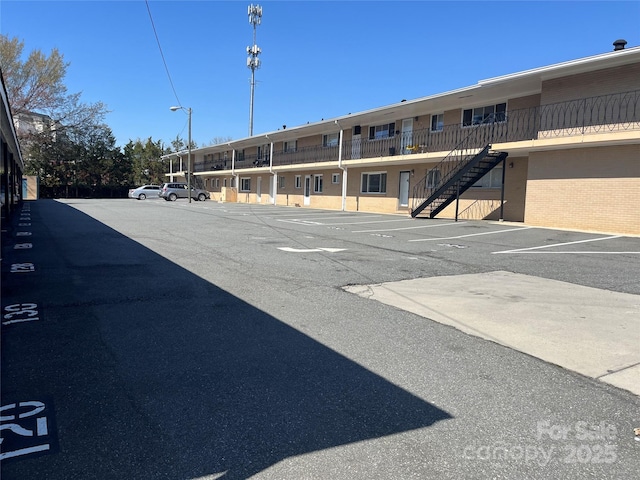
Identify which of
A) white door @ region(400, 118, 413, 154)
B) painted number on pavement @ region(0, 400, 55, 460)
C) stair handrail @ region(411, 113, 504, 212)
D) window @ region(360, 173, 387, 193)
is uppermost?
white door @ region(400, 118, 413, 154)

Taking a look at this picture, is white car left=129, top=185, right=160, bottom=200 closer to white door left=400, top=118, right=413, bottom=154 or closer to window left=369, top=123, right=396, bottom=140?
window left=369, top=123, right=396, bottom=140

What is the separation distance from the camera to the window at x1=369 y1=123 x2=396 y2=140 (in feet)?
81.7

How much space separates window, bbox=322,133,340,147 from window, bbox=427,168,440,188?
28.7 feet

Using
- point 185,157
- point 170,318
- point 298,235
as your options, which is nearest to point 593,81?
point 298,235

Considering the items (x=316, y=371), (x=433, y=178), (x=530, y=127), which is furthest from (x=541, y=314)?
(x=433, y=178)

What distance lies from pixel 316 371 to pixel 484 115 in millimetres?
19131

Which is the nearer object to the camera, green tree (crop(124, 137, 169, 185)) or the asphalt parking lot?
the asphalt parking lot

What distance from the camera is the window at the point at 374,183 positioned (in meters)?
25.4

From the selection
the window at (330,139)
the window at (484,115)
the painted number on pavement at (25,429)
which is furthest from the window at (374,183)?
the painted number on pavement at (25,429)

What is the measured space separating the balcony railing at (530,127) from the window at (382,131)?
405 millimetres

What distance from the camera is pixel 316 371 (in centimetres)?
368

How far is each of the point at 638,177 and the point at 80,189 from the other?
52.9m

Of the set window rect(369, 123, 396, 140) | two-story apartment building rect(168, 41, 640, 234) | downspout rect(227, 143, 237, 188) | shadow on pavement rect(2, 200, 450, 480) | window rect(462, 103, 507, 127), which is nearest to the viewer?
shadow on pavement rect(2, 200, 450, 480)

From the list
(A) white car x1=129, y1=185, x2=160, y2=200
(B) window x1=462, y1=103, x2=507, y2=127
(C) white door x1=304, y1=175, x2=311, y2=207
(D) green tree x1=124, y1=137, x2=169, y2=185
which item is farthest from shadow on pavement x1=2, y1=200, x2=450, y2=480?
(D) green tree x1=124, y1=137, x2=169, y2=185
